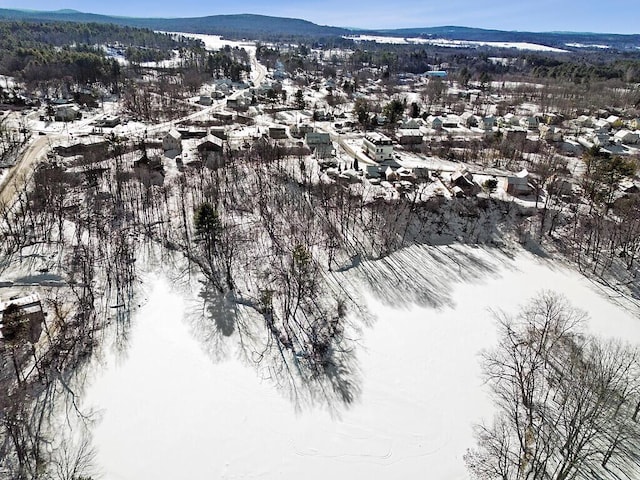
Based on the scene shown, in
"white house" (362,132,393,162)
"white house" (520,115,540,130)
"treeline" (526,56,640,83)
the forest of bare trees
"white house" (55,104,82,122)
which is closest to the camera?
the forest of bare trees

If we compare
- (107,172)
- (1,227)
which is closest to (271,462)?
(1,227)

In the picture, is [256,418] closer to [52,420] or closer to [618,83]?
[52,420]

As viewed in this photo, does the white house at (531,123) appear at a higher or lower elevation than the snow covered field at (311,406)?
higher

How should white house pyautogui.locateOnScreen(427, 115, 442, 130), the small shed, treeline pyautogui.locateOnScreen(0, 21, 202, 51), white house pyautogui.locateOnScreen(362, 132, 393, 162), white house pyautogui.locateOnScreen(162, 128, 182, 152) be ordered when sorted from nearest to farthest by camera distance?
the small shed < white house pyautogui.locateOnScreen(362, 132, 393, 162) < white house pyautogui.locateOnScreen(162, 128, 182, 152) < white house pyautogui.locateOnScreen(427, 115, 442, 130) < treeline pyautogui.locateOnScreen(0, 21, 202, 51)

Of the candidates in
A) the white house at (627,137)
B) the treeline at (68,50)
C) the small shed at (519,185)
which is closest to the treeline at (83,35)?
the treeline at (68,50)

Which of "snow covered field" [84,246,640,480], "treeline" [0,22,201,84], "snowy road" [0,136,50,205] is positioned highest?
"treeline" [0,22,201,84]

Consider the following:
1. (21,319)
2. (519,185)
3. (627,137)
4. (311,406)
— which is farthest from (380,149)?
(627,137)

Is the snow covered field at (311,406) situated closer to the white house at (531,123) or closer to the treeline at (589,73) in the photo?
the white house at (531,123)

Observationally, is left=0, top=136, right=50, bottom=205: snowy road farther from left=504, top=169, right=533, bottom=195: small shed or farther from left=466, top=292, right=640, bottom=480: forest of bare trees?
left=504, top=169, right=533, bottom=195: small shed

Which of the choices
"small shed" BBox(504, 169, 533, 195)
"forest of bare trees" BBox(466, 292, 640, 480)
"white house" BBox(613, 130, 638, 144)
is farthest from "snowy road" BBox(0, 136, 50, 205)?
"white house" BBox(613, 130, 638, 144)

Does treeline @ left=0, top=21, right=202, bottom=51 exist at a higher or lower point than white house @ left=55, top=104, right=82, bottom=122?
higher
